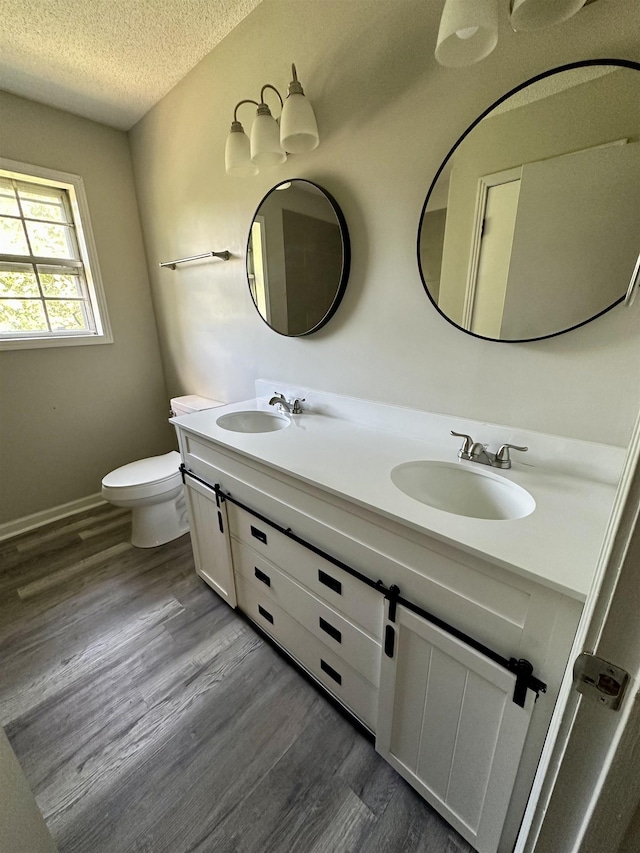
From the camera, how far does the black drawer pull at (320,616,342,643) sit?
3.47 feet

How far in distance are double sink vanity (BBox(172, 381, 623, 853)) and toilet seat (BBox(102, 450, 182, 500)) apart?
616 mm

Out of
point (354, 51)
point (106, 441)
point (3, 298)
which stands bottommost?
point (106, 441)

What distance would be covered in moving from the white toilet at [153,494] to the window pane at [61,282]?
3.37 feet

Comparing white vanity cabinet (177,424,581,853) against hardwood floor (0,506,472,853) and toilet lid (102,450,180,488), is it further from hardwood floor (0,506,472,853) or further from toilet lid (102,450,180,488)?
toilet lid (102,450,180,488)

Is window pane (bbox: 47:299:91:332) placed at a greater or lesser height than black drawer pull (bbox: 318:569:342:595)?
greater

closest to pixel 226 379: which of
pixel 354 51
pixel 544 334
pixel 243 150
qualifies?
pixel 243 150

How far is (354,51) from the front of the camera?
1.14 meters

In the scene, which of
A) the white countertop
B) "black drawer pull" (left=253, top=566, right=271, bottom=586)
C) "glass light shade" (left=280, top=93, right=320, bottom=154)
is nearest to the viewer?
the white countertop

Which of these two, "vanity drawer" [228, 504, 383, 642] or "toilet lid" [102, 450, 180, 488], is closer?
"vanity drawer" [228, 504, 383, 642]

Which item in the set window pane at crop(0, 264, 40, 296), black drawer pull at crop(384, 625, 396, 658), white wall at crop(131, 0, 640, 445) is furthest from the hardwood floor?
window pane at crop(0, 264, 40, 296)

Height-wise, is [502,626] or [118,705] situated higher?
→ [502,626]

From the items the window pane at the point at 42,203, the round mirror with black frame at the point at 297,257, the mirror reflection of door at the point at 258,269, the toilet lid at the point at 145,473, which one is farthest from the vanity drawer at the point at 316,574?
the window pane at the point at 42,203

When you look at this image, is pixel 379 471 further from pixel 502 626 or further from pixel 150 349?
pixel 150 349

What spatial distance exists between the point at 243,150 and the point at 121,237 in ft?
4.80
